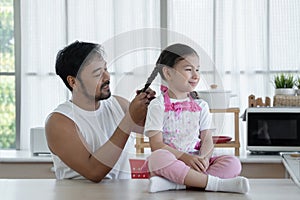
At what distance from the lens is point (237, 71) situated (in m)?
3.51

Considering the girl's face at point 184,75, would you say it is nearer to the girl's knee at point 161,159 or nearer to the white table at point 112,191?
the girl's knee at point 161,159

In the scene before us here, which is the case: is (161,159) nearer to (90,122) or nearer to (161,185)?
(161,185)

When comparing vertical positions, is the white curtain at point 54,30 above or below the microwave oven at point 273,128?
above

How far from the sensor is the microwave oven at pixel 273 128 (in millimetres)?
3141

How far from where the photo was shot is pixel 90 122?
1.92 meters

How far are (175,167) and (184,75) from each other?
254mm

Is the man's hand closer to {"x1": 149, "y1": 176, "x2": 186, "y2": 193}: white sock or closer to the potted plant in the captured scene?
{"x1": 149, "y1": 176, "x2": 186, "y2": 193}: white sock

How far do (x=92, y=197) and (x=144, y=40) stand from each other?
1.48 feet

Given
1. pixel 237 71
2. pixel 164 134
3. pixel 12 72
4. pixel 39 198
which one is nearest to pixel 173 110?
pixel 164 134

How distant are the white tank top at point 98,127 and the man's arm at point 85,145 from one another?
4 cm

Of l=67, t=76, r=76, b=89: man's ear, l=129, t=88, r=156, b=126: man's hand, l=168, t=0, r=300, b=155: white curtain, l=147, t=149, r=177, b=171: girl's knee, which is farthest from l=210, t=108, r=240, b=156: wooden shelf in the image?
l=147, t=149, r=177, b=171: girl's knee

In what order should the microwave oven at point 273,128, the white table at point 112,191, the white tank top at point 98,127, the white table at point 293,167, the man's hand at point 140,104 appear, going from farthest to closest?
1. the microwave oven at point 273,128
2. the white tank top at point 98,127
3. the white table at point 293,167
4. the man's hand at point 140,104
5. the white table at point 112,191

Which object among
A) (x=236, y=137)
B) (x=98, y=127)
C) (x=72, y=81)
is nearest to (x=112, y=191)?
(x=98, y=127)

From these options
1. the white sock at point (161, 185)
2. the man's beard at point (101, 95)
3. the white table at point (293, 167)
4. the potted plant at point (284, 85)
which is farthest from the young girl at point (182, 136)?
the potted plant at point (284, 85)
